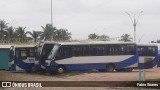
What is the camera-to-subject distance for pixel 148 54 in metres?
37.9

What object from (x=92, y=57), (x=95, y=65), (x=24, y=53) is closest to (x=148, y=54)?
(x=95, y=65)

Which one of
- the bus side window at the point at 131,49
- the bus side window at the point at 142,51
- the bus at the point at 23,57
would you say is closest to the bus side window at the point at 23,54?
the bus at the point at 23,57

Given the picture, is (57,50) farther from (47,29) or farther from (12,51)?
(47,29)

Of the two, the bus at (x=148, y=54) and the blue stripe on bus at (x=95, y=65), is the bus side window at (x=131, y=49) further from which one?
the bus at (x=148, y=54)

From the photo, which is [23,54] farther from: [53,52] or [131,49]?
[131,49]

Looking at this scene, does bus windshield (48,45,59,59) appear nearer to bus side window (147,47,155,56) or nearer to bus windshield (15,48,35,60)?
bus windshield (15,48,35,60)

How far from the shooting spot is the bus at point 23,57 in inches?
1412

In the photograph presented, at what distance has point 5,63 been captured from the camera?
1619 inches

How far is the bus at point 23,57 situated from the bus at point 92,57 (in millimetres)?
2818

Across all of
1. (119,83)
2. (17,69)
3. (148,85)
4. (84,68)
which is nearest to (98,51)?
(84,68)

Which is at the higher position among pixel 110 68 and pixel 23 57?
pixel 23 57

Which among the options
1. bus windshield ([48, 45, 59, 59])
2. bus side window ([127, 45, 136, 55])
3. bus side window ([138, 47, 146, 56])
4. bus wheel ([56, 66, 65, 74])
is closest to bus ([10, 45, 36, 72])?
bus windshield ([48, 45, 59, 59])

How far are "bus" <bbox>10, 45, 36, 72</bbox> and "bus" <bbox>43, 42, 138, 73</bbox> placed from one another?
9.25 ft

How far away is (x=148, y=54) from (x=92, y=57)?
7.01 meters
